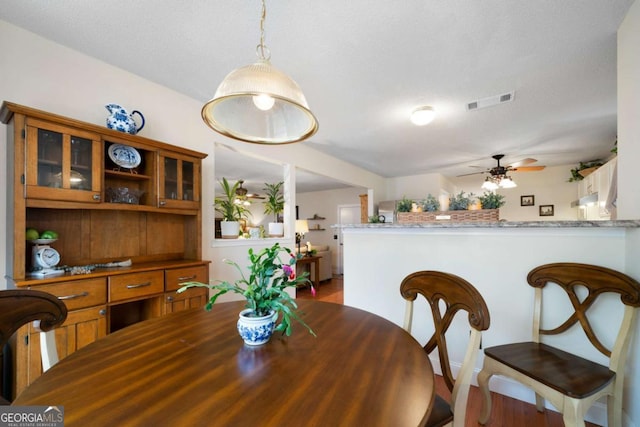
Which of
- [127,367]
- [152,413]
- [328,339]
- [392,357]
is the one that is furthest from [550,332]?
[127,367]

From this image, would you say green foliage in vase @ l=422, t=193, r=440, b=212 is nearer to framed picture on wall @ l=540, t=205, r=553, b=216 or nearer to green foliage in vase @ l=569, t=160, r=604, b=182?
green foliage in vase @ l=569, t=160, r=604, b=182

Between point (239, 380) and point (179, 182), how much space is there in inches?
76.1

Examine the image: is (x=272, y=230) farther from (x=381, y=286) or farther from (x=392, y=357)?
(x=392, y=357)

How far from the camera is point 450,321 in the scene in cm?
113

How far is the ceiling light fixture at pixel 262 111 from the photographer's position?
100 cm

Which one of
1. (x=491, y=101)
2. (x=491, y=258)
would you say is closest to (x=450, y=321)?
(x=491, y=258)

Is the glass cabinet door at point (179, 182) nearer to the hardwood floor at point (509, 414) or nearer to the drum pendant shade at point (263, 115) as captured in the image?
the drum pendant shade at point (263, 115)

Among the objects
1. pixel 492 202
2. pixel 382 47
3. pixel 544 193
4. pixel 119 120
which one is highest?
pixel 382 47

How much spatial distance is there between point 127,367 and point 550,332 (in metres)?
2.17

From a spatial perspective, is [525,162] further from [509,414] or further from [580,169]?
[509,414]

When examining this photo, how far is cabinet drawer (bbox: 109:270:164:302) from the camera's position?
171cm

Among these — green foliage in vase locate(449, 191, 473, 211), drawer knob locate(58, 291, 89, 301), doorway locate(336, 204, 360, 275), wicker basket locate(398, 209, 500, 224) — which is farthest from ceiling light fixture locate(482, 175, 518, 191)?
drawer knob locate(58, 291, 89, 301)

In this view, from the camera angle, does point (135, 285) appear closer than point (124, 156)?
Yes

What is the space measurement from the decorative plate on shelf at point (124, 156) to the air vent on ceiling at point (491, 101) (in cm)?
325
